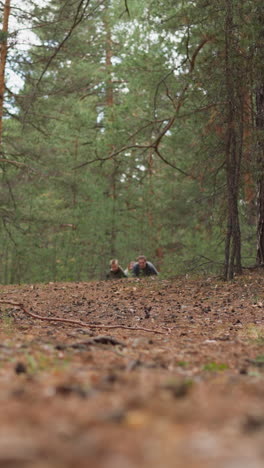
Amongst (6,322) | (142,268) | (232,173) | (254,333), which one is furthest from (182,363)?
(142,268)

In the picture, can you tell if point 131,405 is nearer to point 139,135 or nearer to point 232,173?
point 232,173

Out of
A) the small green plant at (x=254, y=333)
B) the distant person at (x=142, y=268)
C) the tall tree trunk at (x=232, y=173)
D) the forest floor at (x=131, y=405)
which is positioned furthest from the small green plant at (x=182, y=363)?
the distant person at (x=142, y=268)

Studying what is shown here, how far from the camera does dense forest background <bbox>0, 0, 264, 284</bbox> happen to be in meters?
9.11

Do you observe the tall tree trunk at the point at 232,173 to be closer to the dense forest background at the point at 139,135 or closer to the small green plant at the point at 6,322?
the dense forest background at the point at 139,135

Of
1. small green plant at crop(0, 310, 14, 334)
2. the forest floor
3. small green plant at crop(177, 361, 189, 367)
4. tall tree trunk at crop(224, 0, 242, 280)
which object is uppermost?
tall tree trunk at crop(224, 0, 242, 280)

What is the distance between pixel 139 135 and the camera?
14297mm

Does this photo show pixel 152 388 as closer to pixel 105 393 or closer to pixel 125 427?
pixel 105 393

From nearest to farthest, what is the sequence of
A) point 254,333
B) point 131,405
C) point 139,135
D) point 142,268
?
point 131,405 < point 254,333 < point 142,268 < point 139,135

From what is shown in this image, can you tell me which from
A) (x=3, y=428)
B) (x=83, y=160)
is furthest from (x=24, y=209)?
(x=3, y=428)

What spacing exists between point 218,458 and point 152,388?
77cm

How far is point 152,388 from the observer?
1.83 m

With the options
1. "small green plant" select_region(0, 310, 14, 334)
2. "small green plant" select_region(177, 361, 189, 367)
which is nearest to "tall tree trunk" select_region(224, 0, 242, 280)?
"small green plant" select_region(0, 310, 14, 334)

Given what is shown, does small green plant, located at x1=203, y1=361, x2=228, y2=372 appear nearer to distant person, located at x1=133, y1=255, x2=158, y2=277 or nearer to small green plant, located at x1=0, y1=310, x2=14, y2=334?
small green plant, located at x1=0, y1=310, x2=14, y2=334

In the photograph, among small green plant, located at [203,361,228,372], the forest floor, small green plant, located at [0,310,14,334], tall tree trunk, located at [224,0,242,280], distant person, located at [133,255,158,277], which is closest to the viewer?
the forest floor
